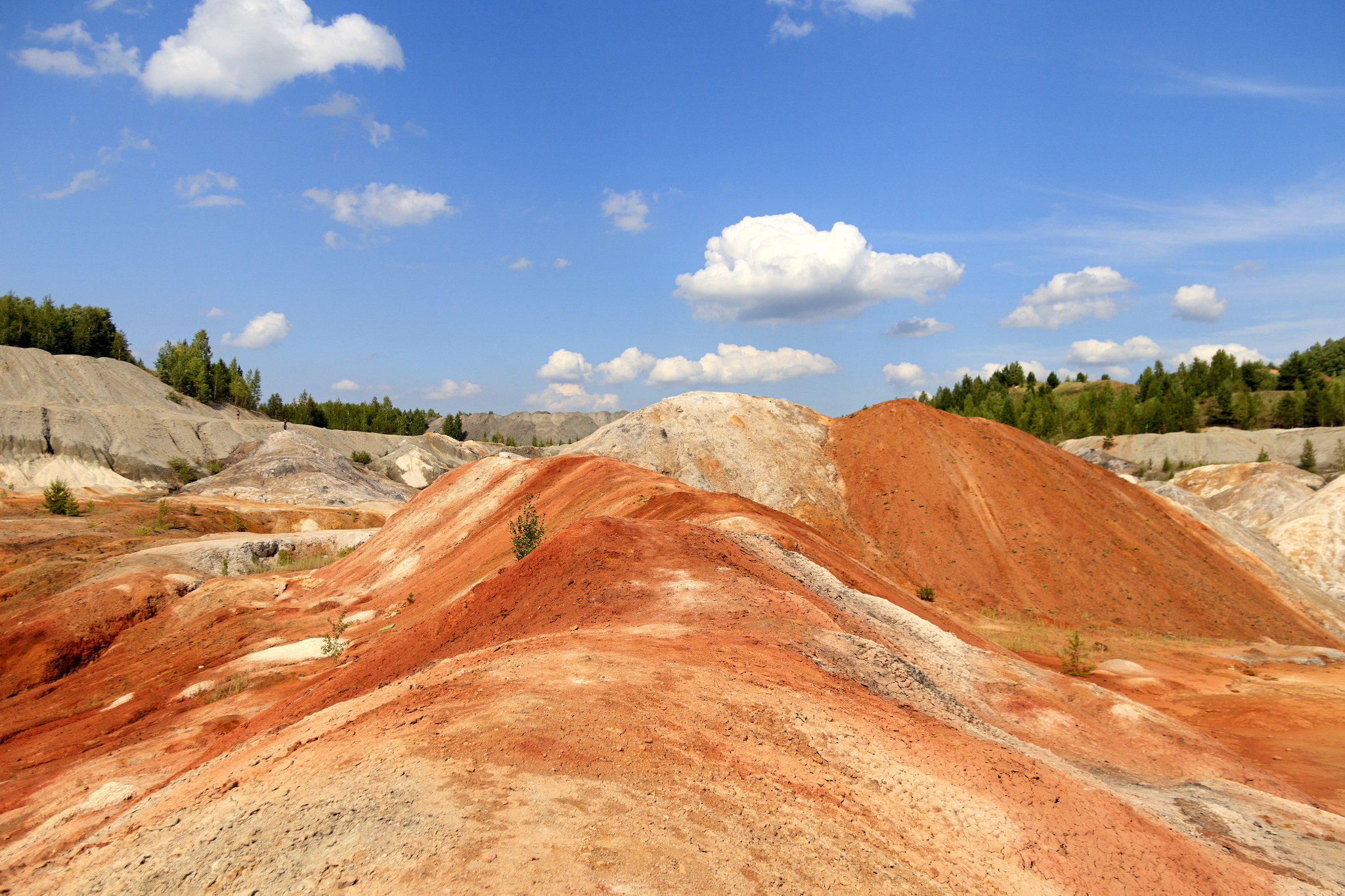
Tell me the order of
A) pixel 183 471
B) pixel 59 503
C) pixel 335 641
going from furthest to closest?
pixel 183 471, pixel 59 503, pixel 335 641

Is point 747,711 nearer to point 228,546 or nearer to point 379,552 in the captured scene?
point 379,552

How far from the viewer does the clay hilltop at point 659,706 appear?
588 centimetres

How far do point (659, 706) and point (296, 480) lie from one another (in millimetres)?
66154

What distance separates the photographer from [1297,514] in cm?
4994

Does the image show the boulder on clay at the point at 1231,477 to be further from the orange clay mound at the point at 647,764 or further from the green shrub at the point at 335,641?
the green shrub at the point at 335,641

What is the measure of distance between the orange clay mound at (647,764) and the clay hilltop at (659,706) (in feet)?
0.17

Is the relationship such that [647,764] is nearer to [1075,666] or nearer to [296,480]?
[1075,666]

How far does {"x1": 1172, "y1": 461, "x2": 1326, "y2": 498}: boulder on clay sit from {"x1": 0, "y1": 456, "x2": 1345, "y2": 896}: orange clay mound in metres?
59.2

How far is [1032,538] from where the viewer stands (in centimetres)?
3712

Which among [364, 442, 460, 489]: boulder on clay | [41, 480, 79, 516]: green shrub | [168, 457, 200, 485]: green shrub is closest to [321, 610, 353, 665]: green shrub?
[41, 480, 79, 516]: green shrub

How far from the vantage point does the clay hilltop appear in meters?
5.88

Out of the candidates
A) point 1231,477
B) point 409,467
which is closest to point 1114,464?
point 1231,477

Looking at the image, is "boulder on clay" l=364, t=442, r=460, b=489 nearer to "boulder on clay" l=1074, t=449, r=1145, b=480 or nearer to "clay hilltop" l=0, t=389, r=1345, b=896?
"clay hilltop" l=0, t=389, r=1345, b=896

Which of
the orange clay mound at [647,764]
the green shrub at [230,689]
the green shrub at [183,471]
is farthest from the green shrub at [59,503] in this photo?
the green shrub at [230,689]
